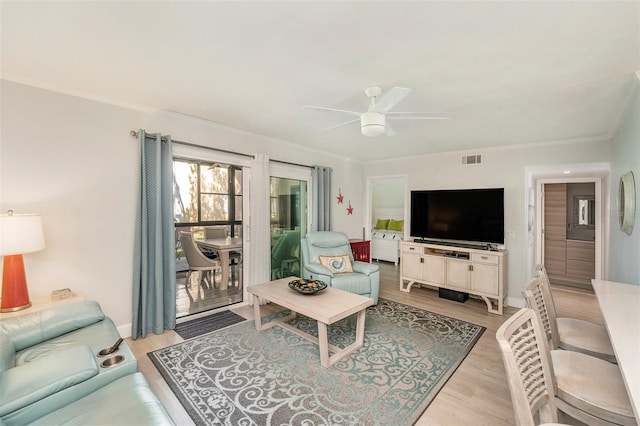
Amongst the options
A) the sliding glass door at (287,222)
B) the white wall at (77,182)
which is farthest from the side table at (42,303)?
the sliding glass door at (287,222)

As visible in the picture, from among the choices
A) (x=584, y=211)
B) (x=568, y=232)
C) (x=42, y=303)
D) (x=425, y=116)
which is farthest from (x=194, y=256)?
(x=584, y=211)

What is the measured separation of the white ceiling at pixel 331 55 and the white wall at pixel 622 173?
0.18 meters

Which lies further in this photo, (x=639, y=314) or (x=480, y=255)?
(x=480, y=255)

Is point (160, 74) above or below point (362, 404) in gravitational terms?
above

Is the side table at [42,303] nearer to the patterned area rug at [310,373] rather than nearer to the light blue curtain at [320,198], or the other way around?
the patterned area rug at [310,373]

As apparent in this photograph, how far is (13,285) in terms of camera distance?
2.15 metres

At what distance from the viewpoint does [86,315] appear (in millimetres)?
2123

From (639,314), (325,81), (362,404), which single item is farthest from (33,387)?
(639,314)

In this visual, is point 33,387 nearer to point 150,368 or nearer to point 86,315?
point 86,315

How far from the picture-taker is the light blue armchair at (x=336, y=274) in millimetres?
3668

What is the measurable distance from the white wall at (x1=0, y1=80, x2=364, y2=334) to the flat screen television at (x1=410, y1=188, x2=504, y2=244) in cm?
385

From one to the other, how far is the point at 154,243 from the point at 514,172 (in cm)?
499

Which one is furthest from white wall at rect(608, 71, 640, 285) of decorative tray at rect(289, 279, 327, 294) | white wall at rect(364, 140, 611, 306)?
decorative tray at rect(289, 279, 327, 294)

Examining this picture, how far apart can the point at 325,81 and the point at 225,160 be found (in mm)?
1962
